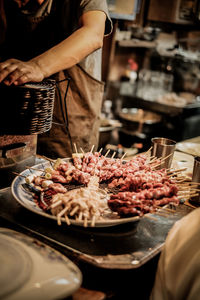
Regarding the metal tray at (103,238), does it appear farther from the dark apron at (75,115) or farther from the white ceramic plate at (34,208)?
the dark apron at (75,115)

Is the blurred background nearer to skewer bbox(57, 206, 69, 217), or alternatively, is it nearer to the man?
skewer bbox(57, 206, 69, 217)

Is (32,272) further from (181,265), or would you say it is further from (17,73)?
(17,73)

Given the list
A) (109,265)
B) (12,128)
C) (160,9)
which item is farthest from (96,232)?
(160,9)

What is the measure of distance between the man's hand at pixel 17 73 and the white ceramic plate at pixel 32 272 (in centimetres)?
83

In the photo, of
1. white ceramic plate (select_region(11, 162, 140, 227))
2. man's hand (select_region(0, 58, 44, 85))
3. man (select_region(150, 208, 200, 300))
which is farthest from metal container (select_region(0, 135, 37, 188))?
man (select_region(150, 208, 200, 300))

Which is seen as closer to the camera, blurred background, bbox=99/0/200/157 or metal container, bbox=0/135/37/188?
metal container, bbox=0/135/37/188

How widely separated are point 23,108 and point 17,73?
8.9 inches

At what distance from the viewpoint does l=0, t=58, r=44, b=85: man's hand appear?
1.74 m

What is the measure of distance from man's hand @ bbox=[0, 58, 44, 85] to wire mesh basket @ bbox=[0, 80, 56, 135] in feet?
0.30

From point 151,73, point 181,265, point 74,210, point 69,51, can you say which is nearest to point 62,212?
point 74,210

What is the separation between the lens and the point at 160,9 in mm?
5969

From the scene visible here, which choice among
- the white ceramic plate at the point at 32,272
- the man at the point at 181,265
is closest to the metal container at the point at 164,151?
the man at the point at 181,265

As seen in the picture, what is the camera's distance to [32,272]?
1205 millimetres

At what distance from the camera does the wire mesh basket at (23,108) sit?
166 cm
